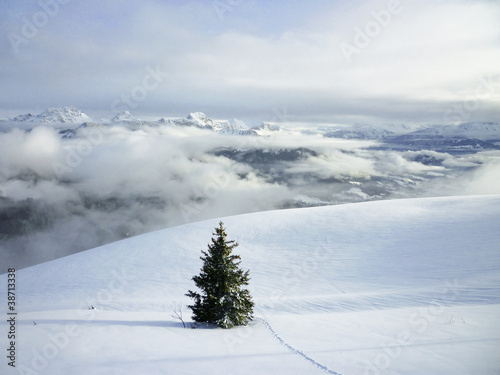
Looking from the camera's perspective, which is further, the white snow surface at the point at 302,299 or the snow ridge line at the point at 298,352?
the white snow surface at the point at 302,299

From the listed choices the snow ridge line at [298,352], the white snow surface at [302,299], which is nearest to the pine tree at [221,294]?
the white snow surface at [302,299]

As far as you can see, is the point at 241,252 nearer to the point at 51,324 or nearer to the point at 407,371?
the point at 51,324

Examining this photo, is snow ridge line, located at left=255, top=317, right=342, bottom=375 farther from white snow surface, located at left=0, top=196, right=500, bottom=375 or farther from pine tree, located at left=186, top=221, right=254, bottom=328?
pine tree, located at left=186, top=221, right=254, bottom=328

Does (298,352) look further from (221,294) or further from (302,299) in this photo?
(302,299)

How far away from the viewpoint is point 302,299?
13898mm

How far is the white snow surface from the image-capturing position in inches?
239

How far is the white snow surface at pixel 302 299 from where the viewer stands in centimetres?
607

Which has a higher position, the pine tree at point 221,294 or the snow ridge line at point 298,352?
the pine tree at point 221,294

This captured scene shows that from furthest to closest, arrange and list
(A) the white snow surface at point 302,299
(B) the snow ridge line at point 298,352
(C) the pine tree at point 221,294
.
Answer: (C) the pine tree at point 221,294 → (A) the white snow surface at point 302,299 → (B) the snow ridge line at point 298,352

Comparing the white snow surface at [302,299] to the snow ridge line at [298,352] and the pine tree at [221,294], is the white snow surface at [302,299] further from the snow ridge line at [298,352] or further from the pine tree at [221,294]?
the pine tree at [221,294]

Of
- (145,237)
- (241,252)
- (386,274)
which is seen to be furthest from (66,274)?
(386,274)

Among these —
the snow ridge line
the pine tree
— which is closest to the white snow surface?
the snow ridge line

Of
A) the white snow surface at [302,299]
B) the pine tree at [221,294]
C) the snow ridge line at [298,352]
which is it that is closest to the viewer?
the snow ridge line at [298,352]

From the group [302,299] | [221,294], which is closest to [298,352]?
[221,294]
